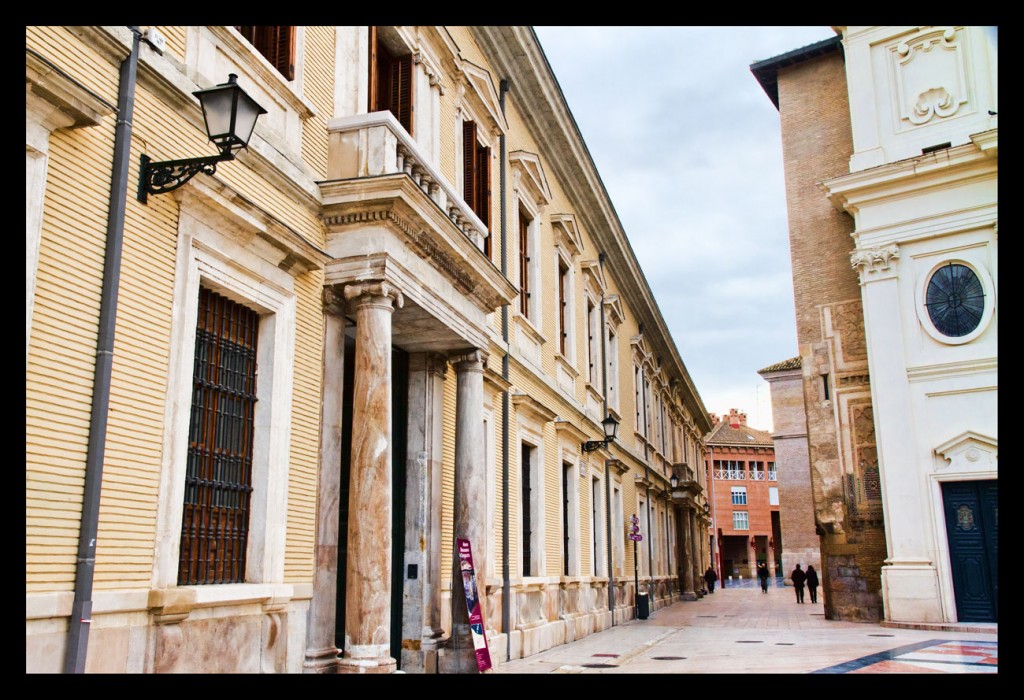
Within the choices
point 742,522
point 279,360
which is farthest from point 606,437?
point 742,522

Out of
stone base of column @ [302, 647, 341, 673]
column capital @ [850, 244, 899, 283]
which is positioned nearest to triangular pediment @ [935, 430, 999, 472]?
column capital @ [850, 244, 899, 283]

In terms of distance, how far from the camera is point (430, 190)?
11.0 metres

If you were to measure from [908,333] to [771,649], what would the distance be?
9.73 meters

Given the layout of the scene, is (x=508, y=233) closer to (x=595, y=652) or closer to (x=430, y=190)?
(x=430, y=190)

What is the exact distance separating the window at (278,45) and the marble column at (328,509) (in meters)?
2.30

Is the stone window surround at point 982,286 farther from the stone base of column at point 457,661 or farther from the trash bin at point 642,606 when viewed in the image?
the stone base of column at point 457,661

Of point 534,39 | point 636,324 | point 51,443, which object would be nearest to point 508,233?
point 534,39

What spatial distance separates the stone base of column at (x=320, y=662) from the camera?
8.48 meters

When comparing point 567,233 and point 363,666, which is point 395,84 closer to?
point 363,666

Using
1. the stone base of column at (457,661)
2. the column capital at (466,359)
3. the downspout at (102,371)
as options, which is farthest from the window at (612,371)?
the downspout at (102,371)

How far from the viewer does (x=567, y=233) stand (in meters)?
19.9

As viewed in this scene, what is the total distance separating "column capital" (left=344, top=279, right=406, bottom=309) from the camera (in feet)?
30.4

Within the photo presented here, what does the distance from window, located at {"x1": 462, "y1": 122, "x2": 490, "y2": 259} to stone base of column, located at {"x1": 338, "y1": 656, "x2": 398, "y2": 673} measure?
277 inches
